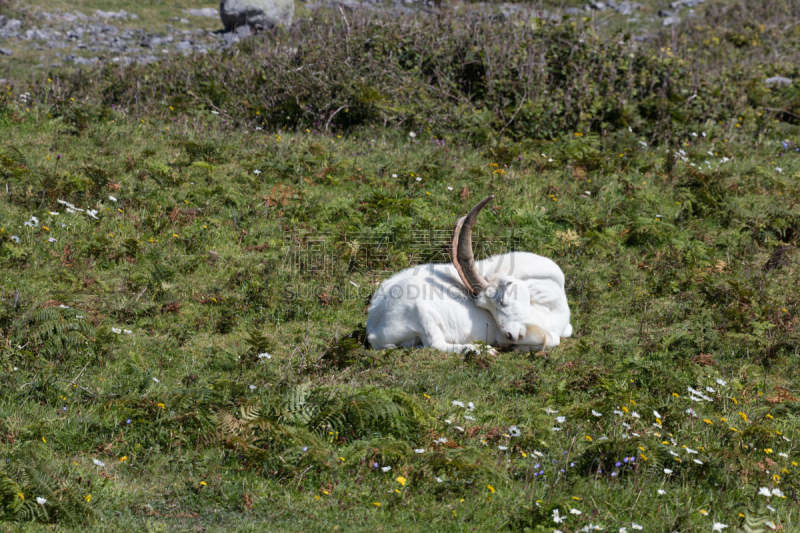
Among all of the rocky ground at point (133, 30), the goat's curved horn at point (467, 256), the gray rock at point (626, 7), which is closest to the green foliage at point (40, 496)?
the goat's curved horn at point (467, 256)

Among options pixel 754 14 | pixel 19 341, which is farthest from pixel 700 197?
pixel 754 14

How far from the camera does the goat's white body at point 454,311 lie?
27.9 ft

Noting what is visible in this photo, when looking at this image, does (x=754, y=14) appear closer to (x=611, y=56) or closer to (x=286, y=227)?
(x=611, y=56)

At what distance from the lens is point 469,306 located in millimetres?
8727

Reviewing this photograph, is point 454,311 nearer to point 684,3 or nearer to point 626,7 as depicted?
point 626,7

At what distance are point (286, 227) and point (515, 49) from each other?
306 inches

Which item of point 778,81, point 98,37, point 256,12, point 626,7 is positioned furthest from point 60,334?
point 626,7

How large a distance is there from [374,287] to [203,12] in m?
23.5

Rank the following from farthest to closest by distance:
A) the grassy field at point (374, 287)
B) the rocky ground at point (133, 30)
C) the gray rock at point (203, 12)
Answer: the gray rock at point (203, 12), the rocky ground at point (133, 30), the grassy field at point (374, 287)

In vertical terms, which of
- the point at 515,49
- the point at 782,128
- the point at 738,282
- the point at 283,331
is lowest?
the point at 283,331

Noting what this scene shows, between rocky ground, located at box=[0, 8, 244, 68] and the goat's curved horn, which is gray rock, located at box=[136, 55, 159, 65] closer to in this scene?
rocky ground, located at box=[0, 8, 244, 68]

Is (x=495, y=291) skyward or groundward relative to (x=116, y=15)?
groundward

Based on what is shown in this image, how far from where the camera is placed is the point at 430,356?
8.18 meters

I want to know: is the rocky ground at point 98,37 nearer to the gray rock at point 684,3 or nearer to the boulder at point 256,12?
the boulder at point 256,12
